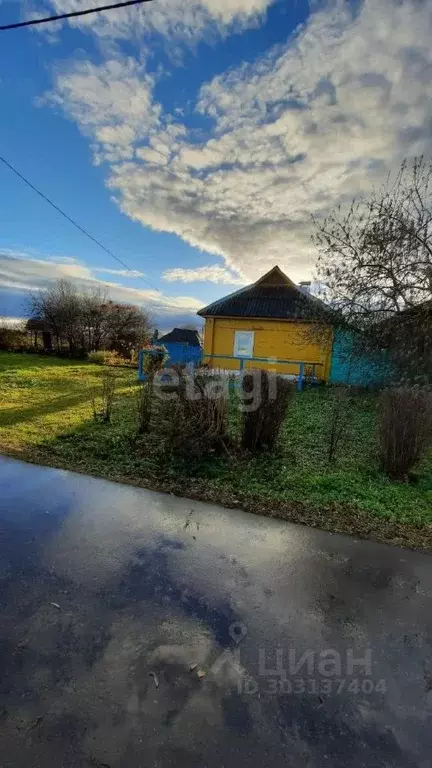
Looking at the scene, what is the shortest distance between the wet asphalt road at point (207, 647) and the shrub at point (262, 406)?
234 cm

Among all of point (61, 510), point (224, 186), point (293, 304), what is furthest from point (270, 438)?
point (293, 304)

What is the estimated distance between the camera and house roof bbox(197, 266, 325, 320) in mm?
15203

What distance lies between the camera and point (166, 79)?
7723 millimetres

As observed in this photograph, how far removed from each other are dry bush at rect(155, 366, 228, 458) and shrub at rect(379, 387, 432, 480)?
8.66 ft

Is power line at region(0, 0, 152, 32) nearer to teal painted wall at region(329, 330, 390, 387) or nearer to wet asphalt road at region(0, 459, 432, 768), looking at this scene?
wet asphalt road at region(0, 459, 432, 768)

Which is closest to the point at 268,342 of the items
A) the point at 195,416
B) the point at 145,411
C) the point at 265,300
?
the point at 265,300

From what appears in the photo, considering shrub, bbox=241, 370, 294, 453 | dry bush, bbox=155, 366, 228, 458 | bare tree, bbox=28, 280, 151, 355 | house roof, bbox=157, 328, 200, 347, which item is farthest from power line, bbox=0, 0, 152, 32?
house roof, bbox=157, 328, 200, 347

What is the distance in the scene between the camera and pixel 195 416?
5.41 metres

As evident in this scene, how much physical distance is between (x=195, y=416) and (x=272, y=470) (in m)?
1.46

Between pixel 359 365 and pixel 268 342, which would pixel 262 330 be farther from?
pixel 359 365

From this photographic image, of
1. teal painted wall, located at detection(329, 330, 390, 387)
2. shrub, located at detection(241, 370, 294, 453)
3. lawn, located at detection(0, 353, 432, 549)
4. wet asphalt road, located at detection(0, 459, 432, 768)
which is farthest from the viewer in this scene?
teal painted wall, located at detection(329, 330, 390, 387)

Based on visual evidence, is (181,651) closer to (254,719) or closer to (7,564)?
(254,719)

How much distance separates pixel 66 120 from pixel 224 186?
449 cm

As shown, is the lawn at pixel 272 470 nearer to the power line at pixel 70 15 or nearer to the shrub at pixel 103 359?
the power line at pixel 70 15
